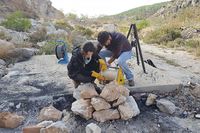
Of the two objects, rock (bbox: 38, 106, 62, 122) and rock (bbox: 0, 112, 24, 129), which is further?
Result: rock (bbox: 38, 106, 62, 122)

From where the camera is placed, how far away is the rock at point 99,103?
6.90ft

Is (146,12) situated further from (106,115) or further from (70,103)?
(106,115)

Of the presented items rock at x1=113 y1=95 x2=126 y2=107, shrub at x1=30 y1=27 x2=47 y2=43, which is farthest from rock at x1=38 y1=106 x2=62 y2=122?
shrub at x1=30 y1=27 x2=47 y2=43

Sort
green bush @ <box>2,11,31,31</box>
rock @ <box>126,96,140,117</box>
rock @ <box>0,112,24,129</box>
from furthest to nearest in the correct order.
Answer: green bush @ <box>2,11,31,31</box>
rock @ <box>126,96,140,117</box>
rock @ <box>0,112,24,129</box>

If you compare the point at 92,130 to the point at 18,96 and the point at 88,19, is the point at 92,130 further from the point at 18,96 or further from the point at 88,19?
the point at 88,19

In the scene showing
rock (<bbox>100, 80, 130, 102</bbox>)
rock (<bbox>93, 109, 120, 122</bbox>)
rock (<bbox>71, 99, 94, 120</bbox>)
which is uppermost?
rock (<bbox>100, 80, 130, 102</bbox>)

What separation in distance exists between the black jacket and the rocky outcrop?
19.3 meters

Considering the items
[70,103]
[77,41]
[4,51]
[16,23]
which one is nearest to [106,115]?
[70,103]

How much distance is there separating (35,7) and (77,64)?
2727 centimetres

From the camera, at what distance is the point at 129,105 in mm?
2215

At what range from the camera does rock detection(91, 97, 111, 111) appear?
2104mm

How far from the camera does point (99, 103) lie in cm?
211

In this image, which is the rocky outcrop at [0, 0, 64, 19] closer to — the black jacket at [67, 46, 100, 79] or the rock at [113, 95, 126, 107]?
the black jacket at [67, 46, 100, 79]

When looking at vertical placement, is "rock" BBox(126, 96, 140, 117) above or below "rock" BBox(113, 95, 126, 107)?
below
